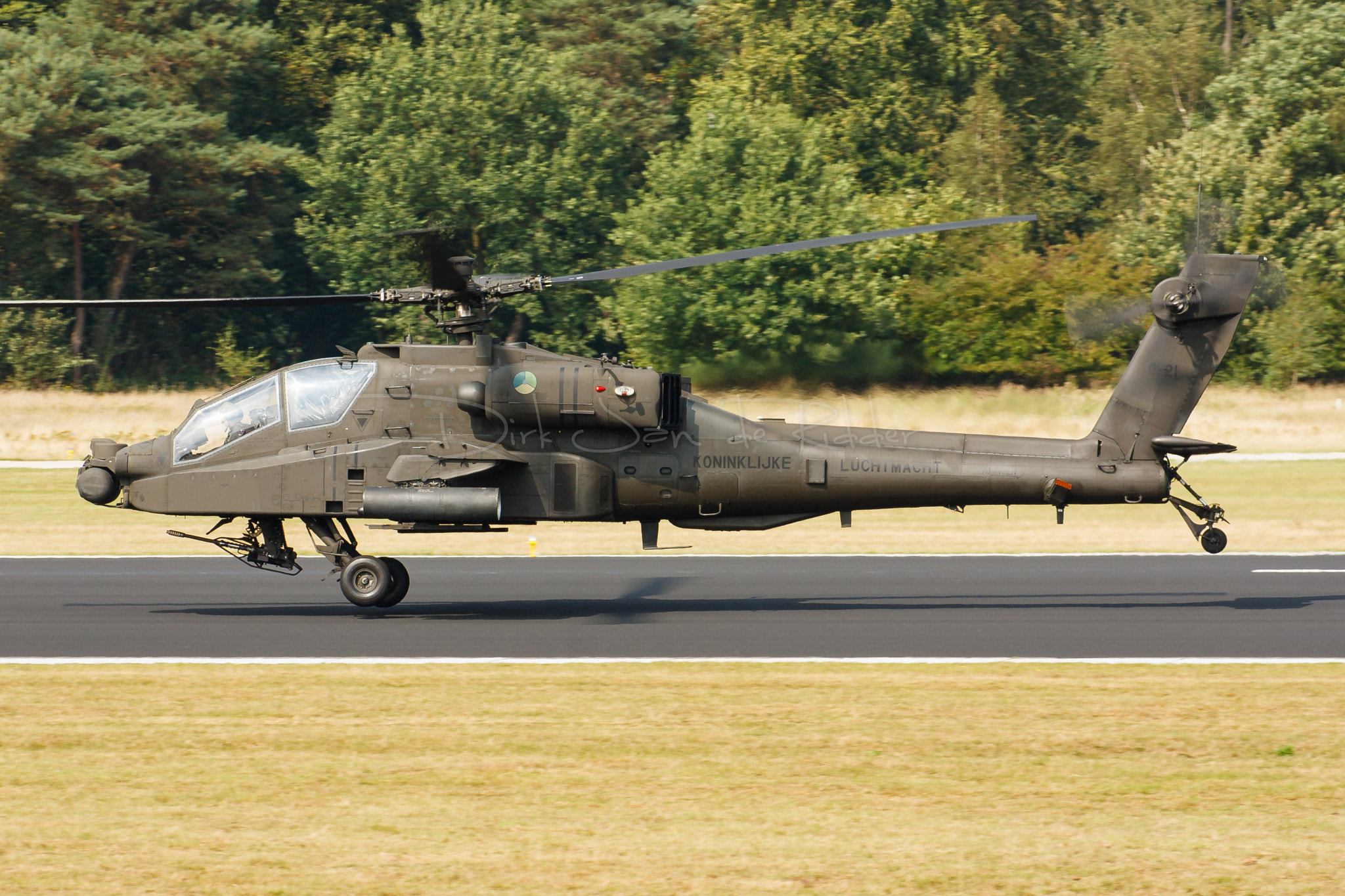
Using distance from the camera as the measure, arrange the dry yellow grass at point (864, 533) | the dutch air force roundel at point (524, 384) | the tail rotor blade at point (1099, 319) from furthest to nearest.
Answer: the dry yellow grass at point (864, 533)
the tail rotor blade at point (1099, 319)
the dutch air force roundel at point (524, 384)

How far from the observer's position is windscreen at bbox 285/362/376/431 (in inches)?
610

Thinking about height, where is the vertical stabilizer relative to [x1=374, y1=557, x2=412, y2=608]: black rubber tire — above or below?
above

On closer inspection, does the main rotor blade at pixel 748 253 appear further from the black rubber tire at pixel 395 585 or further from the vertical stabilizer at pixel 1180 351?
the black rubber tire at pixel 395 585

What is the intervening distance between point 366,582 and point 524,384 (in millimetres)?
2850

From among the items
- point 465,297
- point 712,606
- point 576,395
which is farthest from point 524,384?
point 712,606

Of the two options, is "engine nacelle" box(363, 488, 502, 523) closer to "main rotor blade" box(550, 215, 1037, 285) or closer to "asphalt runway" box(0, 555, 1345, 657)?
"asphalt runway" box(0, 555, 1345, 657)

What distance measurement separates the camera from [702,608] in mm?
16047

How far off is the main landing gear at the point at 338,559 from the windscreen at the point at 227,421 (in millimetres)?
834

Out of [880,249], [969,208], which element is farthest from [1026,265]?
[969,208]

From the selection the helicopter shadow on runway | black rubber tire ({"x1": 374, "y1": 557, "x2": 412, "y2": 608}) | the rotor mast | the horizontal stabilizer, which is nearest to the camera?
the rotor mast

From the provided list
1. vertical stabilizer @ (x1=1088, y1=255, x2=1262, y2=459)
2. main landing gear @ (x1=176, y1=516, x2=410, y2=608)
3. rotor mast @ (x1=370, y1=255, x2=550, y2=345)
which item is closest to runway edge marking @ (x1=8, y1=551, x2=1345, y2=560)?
main landing gear @ (x1=176, y1=516, x2=410, y2=608)

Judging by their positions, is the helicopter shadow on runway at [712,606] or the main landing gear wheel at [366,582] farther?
the helicopter shadow on runway at [712,606]

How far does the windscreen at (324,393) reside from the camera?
50.8 ft

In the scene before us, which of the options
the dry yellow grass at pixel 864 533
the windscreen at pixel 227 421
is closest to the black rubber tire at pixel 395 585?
the windscreen at pixel 227 421
